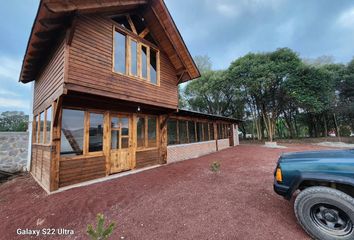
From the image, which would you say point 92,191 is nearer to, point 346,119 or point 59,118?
point 59,118

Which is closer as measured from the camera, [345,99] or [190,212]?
[190,212]

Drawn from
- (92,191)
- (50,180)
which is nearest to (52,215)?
(92,191)

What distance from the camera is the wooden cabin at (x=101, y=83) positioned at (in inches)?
162

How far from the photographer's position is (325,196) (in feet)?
6.79

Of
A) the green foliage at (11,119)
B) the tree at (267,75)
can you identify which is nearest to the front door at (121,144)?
the tree at (267,75)

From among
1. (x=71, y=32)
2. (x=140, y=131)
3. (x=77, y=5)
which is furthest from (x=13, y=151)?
(x=77, y=5)

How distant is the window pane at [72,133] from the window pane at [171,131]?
4263 millimetres

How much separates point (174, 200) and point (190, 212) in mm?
647

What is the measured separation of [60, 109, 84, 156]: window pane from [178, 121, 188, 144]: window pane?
5.22 metres

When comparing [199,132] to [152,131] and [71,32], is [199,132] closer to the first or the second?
[152,131]

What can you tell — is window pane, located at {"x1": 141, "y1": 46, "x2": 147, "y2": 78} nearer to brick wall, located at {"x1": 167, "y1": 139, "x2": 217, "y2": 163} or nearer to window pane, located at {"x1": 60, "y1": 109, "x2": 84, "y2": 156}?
window pane, located at {"x1": 60, "y1": 109, "x2": 84, "y2": 156}

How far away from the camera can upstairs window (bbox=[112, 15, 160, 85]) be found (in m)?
5.41

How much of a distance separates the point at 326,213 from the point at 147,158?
19.6 ft

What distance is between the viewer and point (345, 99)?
17938mm
